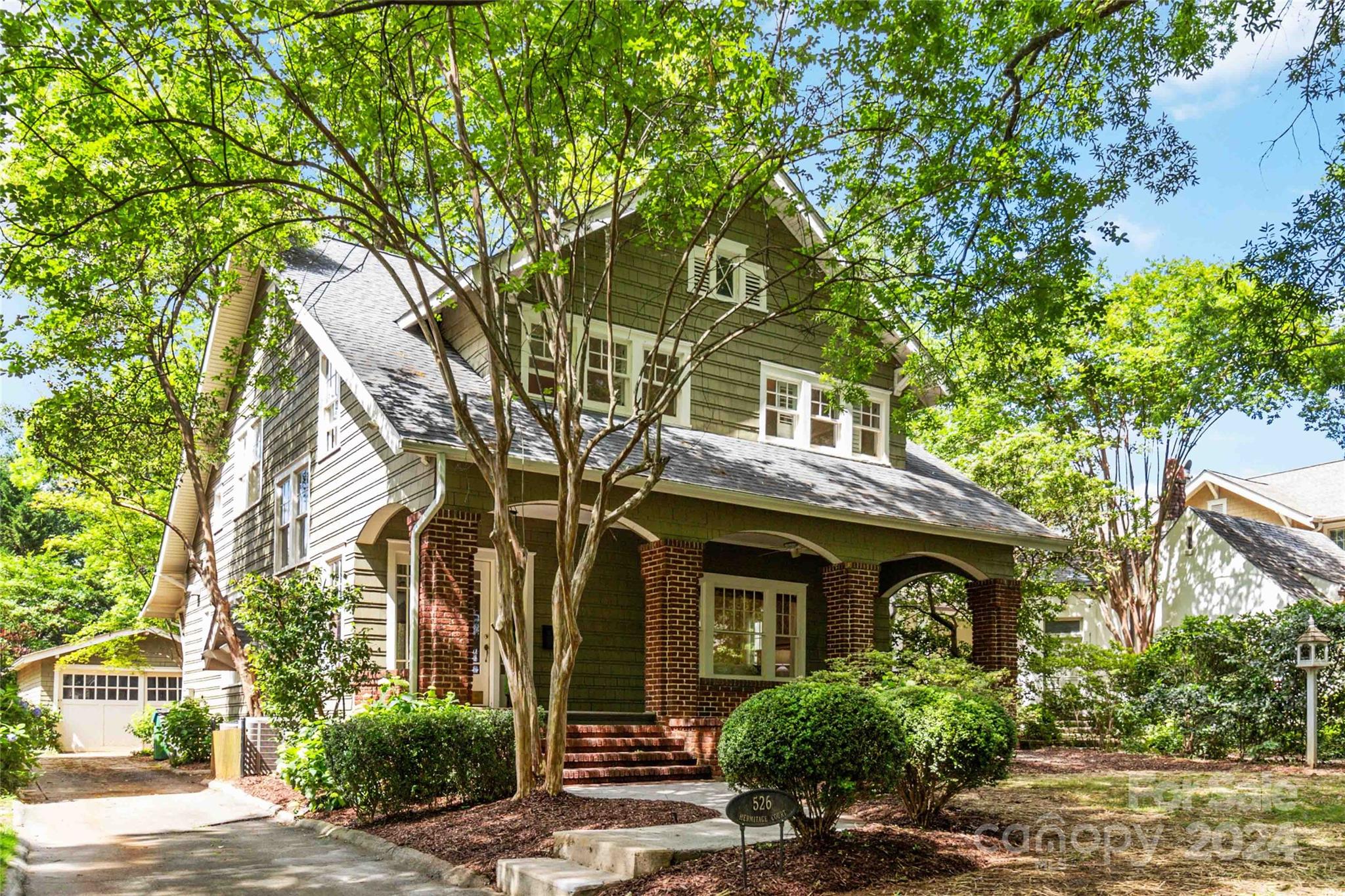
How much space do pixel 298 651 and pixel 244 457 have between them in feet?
28.1

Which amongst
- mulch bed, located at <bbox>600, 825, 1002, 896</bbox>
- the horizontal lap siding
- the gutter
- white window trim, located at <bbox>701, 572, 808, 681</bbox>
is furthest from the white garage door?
mulch bed, located at <bbox>600, 825, 1002, 896</bbox>

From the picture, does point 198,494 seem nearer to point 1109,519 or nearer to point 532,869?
point 532,869

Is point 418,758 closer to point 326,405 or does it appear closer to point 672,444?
point 672,444

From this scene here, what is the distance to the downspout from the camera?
12.3m

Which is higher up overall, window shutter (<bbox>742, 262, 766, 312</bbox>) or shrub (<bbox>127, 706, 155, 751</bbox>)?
window shutter (<bbox>742, 262, 766, 312</bbox>)

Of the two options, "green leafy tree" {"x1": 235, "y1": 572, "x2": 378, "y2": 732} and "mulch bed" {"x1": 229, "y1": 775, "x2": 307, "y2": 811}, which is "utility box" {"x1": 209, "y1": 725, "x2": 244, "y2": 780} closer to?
"mulch bed" {"x1": 229, "y1": 775, "x2": 307, "y2": 811}

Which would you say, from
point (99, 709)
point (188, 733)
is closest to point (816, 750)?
point (188, 733)

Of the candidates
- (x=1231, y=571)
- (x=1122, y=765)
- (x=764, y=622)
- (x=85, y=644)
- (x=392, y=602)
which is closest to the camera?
(x=1122, y=765)

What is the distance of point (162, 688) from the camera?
2950cm

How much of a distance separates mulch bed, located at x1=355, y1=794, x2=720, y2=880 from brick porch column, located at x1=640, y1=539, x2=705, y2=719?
13.4ft

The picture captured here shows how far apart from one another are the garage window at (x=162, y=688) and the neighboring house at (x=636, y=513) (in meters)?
9.67

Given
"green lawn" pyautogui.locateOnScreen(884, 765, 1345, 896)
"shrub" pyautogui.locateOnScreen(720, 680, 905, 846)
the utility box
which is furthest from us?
the utility box

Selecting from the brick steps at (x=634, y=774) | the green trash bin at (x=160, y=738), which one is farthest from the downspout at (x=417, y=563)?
the green trash bin at (x=160, y=738)

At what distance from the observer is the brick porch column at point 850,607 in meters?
16.0
